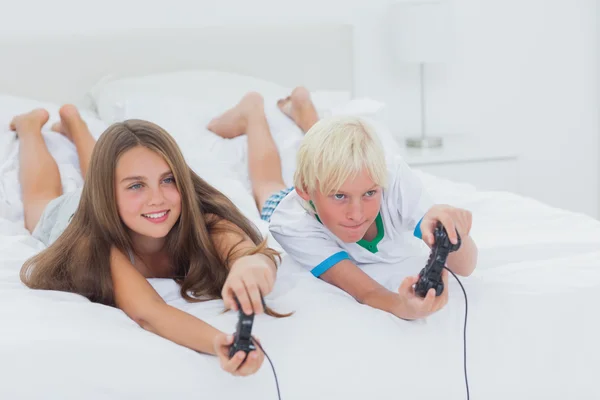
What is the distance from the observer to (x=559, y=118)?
3635mm

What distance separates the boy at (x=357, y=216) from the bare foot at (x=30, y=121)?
3.25 feet

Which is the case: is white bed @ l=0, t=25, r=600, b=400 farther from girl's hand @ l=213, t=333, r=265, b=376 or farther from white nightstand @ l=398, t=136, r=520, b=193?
white nightstand @ l=398, t=136, r=520, b=193

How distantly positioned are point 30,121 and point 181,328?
127cm

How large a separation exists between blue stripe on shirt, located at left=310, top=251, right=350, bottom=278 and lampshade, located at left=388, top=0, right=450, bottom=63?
1.78 m

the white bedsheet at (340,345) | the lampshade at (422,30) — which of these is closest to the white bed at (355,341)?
the white bedsheet at (340,345)

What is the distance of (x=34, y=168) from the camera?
7.03ft

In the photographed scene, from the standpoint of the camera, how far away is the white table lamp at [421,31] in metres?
3.07

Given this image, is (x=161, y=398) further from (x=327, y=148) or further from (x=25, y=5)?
(x=25, y=5)

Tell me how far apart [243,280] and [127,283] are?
1.22 ft

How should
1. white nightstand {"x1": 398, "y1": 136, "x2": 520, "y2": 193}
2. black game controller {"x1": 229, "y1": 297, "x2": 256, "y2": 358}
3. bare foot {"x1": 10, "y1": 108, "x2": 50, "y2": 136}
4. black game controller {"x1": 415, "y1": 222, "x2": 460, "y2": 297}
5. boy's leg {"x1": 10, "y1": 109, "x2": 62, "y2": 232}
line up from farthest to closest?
white nightstand {"x1": 398, "y1": 136, "x2": 520, "y2": 193} < bare foot {"x1": 10, "y1": 108, "x2": 50, "y2": 136} < boy's leg {"x1": 10, "y1": 109, "x2": 62, "y2": 232} < black game controller {"x1": 415, "y1": 222, "x2": 460, "y2": 297} < black game controller {"x1": 229, "y1": 297, "x2": 256, "y2": 358}

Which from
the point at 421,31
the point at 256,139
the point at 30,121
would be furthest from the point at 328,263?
the point at 421,31

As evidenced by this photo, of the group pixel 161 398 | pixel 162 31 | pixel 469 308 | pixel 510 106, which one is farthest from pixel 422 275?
pixel 510 106

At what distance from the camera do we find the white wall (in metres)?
3.25

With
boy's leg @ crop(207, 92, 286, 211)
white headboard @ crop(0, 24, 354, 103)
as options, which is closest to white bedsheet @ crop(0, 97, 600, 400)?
boy's leg @ crop(207, 92, 286, 211)
